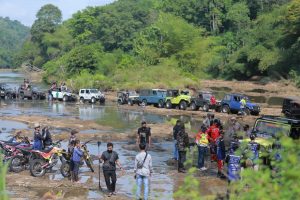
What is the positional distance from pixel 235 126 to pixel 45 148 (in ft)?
21.9

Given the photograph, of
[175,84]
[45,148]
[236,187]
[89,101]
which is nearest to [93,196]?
[45,148]

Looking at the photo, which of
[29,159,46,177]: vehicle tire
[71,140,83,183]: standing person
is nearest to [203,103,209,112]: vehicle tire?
[29,159,46,177]: vehicle tire

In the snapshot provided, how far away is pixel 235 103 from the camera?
36.5m

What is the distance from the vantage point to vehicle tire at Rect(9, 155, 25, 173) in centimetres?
1647

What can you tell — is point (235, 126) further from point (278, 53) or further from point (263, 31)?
point (263, 31)

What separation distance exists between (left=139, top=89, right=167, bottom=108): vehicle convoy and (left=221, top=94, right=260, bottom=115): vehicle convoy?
23.4 ft

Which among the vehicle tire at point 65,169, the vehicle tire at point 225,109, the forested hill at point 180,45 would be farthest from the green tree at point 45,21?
the vehicle tire at point 65,169

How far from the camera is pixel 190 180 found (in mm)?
5906

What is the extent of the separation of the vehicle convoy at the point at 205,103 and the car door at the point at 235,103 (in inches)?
59.1

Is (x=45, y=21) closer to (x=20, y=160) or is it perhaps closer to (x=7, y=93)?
(x=7, y=93)

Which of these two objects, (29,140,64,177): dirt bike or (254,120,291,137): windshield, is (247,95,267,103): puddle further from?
(29,140,64,177): dirt bike

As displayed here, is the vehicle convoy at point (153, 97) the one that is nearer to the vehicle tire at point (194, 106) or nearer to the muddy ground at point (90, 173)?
the muddy ground at point (90, 173)

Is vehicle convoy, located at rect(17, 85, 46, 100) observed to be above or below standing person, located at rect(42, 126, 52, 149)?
above

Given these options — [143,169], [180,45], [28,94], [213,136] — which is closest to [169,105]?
[28,94]
